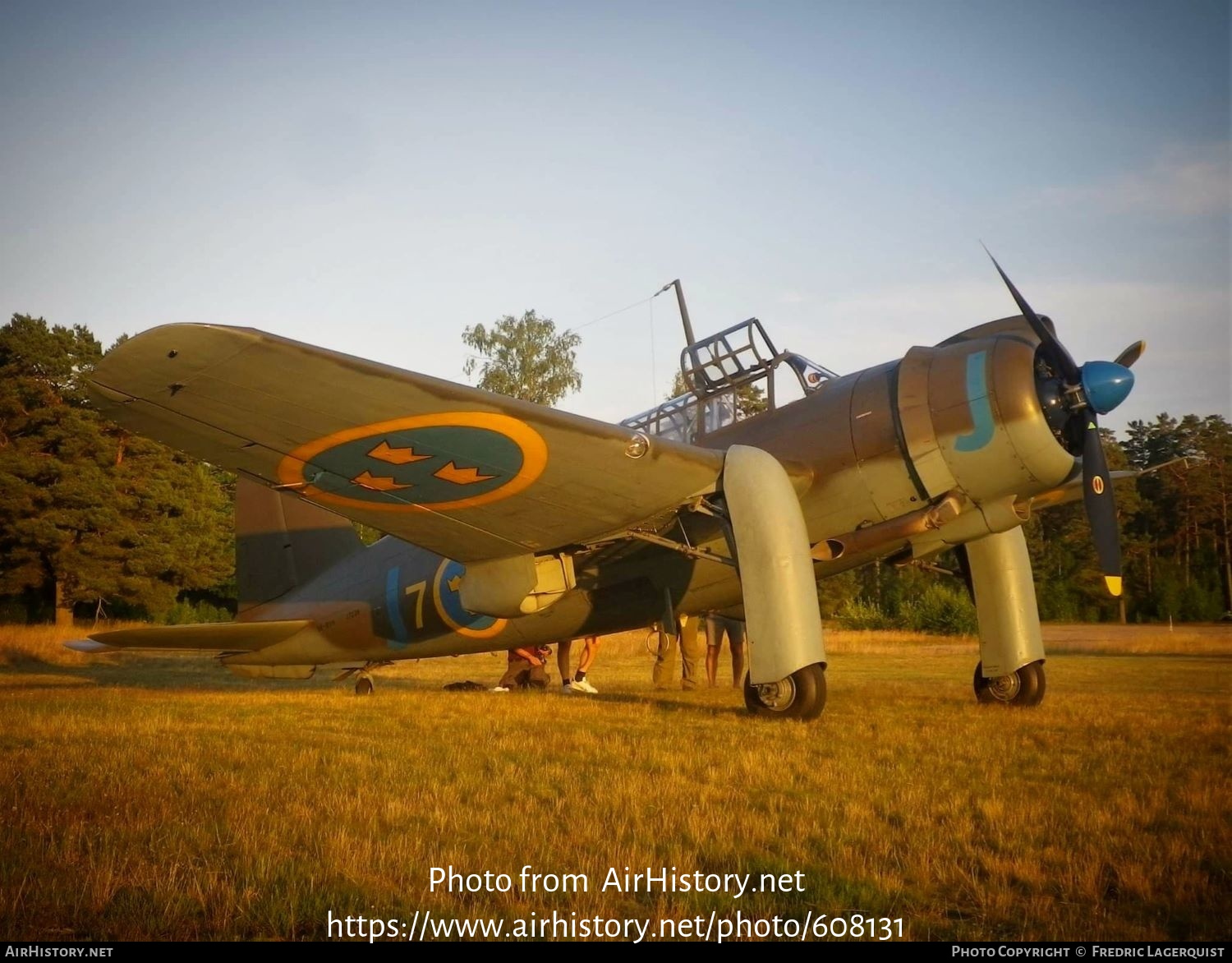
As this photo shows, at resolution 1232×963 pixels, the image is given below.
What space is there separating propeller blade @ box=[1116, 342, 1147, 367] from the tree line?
72.4 ft

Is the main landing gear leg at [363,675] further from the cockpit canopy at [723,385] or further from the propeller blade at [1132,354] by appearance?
the propeller blade at [1132,354]

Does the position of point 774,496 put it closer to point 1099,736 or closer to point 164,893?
point 1099,736

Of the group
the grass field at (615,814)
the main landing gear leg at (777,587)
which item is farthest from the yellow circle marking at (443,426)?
the grass field at (615,814)

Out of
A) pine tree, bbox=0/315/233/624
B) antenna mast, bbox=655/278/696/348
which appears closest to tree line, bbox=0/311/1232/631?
pine tree, bbox=0/315/233/624

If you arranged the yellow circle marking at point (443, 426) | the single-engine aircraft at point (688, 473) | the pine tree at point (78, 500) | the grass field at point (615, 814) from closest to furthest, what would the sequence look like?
1. the grass field at point (615, 814)
2. the single-engine aircraft at point (688, 473)
3. the yellow circle marking at point (443, 426)
4. the pine tree at point (78, 500)

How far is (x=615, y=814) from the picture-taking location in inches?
188

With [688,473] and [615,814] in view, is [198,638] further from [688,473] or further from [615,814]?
[615,814]

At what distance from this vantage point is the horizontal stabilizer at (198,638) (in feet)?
38.3

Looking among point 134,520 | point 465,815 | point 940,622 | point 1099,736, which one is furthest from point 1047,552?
point 465,815

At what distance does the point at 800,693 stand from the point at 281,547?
29.6 ft

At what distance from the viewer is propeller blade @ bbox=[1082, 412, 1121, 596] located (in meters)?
9.01

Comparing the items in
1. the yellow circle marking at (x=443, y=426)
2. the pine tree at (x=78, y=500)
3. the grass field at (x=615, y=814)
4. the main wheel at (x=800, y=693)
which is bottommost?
the grass field at (x=615, y=814)

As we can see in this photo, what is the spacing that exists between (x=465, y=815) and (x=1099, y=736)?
18.0ft

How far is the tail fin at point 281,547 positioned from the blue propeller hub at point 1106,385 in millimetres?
10006
